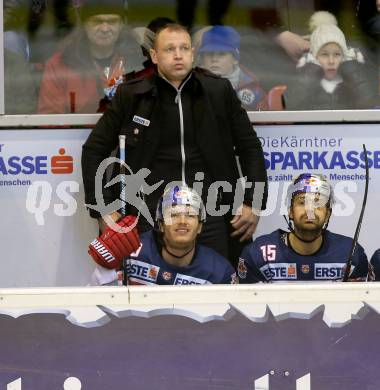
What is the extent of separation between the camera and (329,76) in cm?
618

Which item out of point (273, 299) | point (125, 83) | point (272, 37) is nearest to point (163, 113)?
point (125, 83)

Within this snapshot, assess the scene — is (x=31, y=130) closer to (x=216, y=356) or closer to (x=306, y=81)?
(x=306, y=81)

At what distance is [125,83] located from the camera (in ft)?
19.4

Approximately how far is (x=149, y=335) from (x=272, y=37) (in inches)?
Result: 90.3

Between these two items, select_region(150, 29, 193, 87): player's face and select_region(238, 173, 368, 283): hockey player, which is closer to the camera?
select_region(238, 173, 368, 283): hockey player

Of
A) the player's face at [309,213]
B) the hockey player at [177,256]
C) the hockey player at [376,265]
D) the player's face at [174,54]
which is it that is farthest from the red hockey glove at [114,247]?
the hockey player at [376,265]

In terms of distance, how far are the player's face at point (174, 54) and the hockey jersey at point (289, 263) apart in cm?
98

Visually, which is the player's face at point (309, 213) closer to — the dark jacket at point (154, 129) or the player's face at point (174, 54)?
the dark jacket at point (154, 129)

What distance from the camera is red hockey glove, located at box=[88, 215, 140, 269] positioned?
17.4ft

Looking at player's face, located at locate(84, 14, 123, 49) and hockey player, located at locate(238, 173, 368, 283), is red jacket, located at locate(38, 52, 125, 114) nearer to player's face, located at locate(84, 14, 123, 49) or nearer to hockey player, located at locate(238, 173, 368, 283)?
player's face, located at locate(84, 14, 123, 49)

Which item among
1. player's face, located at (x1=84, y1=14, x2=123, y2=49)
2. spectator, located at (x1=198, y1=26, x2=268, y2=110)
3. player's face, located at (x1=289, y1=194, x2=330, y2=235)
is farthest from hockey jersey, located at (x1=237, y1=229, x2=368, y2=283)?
player's face, located at (x1=84, y1=14, x2=123, y2=49)

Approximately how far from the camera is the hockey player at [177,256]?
5.31 m

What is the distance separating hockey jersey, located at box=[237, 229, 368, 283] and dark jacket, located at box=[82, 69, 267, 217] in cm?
44

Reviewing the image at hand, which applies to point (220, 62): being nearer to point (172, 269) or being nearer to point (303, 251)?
point (303, 251)
